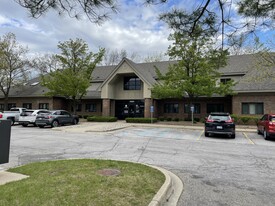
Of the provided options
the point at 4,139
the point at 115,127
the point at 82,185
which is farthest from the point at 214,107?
the point at 4,139

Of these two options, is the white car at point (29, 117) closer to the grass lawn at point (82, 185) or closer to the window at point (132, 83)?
the window at point (132, 83)

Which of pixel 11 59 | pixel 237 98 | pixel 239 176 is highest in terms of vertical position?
pixel 11 59

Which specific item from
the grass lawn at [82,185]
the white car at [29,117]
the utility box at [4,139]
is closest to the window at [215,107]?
the white car at [29,117]

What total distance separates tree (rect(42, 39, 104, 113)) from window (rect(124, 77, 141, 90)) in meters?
5.45

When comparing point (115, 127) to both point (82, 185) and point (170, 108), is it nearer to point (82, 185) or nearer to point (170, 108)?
point (170, 108)

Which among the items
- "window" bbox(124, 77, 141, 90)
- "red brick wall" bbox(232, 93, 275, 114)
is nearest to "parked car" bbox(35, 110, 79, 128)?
"window" bbox(124, 77, 141, 90)

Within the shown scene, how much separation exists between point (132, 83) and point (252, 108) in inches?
642

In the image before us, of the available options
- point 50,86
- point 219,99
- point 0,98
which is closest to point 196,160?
point 219,99

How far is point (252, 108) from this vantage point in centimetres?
2528

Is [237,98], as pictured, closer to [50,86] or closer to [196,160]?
[196,160]

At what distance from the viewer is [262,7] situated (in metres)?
4.89

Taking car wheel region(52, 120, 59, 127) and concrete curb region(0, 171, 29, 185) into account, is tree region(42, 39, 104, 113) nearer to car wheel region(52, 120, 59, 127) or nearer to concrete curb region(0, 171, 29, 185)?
car wheel region(52, 120, 59, 127)

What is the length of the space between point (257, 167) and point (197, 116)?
23.1 meters

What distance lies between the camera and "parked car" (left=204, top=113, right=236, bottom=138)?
619 inches
